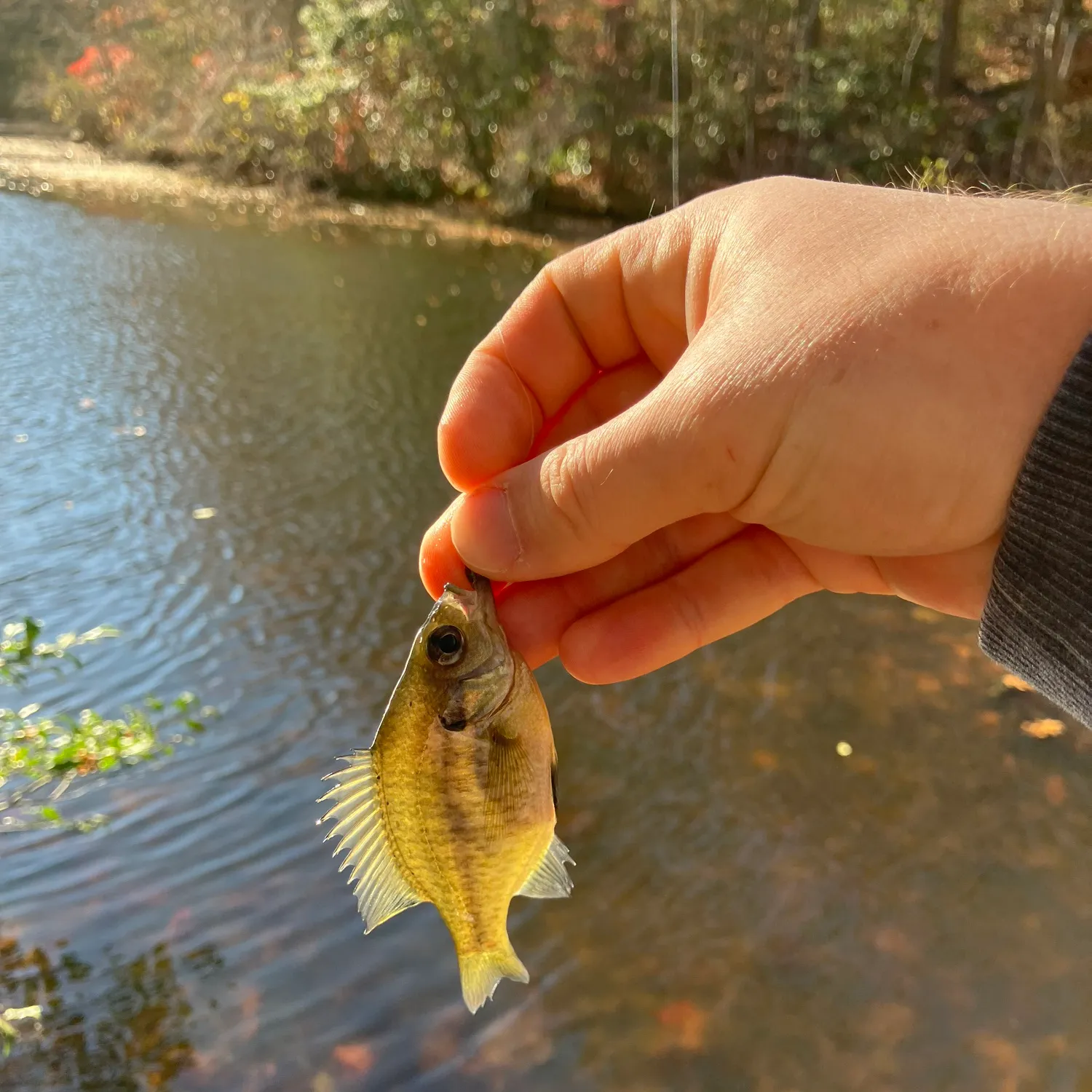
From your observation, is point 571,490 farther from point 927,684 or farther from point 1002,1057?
point 927,684

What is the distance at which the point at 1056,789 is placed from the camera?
238 inches

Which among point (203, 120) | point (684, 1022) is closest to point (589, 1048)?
point (684, 1022)

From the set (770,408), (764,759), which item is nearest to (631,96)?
(764,759)

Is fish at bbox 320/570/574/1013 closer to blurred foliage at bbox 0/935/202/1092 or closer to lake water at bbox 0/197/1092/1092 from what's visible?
lake water at bbox 0/197/1092/1092

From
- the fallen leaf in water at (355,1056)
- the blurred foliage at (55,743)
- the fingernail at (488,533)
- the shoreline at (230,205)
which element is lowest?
the shoreline at (230,205)

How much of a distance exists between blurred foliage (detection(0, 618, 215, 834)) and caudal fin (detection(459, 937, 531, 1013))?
8.76ft

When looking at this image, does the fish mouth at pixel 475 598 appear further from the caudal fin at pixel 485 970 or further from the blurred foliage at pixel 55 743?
the blurred foliage at pixel 55 743

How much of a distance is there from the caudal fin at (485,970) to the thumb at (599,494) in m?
1.03

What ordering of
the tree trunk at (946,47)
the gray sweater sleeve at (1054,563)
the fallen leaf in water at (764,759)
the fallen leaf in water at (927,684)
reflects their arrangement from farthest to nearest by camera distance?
1. the tree trunk at (946,47)
2. the fallen leaf in water at (927,684)
3. the fallen leaf in water at (764,759)
4. the gray sweater sleeve at (1054,563)

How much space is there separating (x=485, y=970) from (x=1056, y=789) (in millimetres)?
4982

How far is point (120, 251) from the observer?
18.6 m

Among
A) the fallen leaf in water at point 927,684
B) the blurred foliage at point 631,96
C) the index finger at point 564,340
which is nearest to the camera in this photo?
the index finger at point 564,340

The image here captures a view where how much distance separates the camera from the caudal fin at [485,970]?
248 cm

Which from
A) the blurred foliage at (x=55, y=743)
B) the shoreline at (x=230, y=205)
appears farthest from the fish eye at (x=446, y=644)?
the shoreline at (x=230, y=205)
